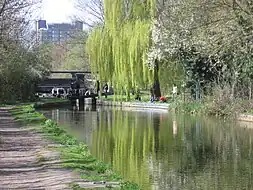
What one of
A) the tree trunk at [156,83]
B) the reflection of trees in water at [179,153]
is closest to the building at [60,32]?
the tree trunk at [156,83]

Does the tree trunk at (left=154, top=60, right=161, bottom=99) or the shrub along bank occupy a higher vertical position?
the tree trunk at (left=154, top=60, right=161, bottom=99)

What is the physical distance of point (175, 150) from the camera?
1952cm

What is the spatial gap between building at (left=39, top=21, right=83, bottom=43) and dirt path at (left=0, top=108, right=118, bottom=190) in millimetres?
47033

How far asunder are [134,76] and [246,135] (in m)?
18.9

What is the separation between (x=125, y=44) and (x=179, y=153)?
83.4 feet

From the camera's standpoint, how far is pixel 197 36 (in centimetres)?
3131

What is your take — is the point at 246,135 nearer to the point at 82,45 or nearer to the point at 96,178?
the point at 96,178

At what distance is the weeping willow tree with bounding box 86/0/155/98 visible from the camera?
139 feet

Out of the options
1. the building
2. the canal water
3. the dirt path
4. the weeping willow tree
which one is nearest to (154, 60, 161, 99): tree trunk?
the weeping willow tree

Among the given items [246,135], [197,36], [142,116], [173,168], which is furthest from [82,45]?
[173,168]

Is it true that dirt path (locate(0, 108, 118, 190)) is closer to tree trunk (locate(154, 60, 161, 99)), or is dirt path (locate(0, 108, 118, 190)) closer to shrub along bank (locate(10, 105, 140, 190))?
shrub along bank (locate(10, 105, 140, 190))

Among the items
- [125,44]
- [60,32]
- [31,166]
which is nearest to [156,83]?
[125,44]

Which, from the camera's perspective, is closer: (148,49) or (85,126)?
(85,126)

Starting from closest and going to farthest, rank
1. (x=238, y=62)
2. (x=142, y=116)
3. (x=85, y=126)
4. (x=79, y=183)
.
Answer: (x=79, y=183) < (x=85, y=126) < (x=238, y=62) < (x=142, y=116)
